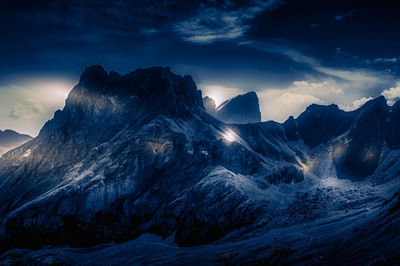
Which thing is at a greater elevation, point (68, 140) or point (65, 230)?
point (68, 140)

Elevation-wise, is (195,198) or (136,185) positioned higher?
(136,185)

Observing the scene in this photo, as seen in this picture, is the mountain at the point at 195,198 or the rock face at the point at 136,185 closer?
the mountain at the point at 195,198

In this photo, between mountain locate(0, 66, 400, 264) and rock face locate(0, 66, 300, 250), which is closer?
mountain locate(0, 66, 400, 264)

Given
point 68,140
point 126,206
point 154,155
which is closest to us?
point 126,206

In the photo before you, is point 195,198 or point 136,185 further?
point 136,185

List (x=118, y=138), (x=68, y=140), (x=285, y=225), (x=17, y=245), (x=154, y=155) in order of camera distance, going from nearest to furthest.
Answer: (x=285, y=225)
(x=17, y=245)
(x=154, y=155)
(x=118, y=138)
(x=68, y=140)

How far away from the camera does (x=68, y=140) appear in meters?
199

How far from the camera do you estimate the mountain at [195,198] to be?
258ft

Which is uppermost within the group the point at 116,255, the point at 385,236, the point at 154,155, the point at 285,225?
the point at 154,155

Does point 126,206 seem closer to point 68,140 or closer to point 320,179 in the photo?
point 68,140

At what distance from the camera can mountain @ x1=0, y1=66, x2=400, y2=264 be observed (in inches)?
3093

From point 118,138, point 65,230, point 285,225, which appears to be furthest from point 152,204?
point 285,225

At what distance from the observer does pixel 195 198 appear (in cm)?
12794

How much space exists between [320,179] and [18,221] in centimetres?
18658
